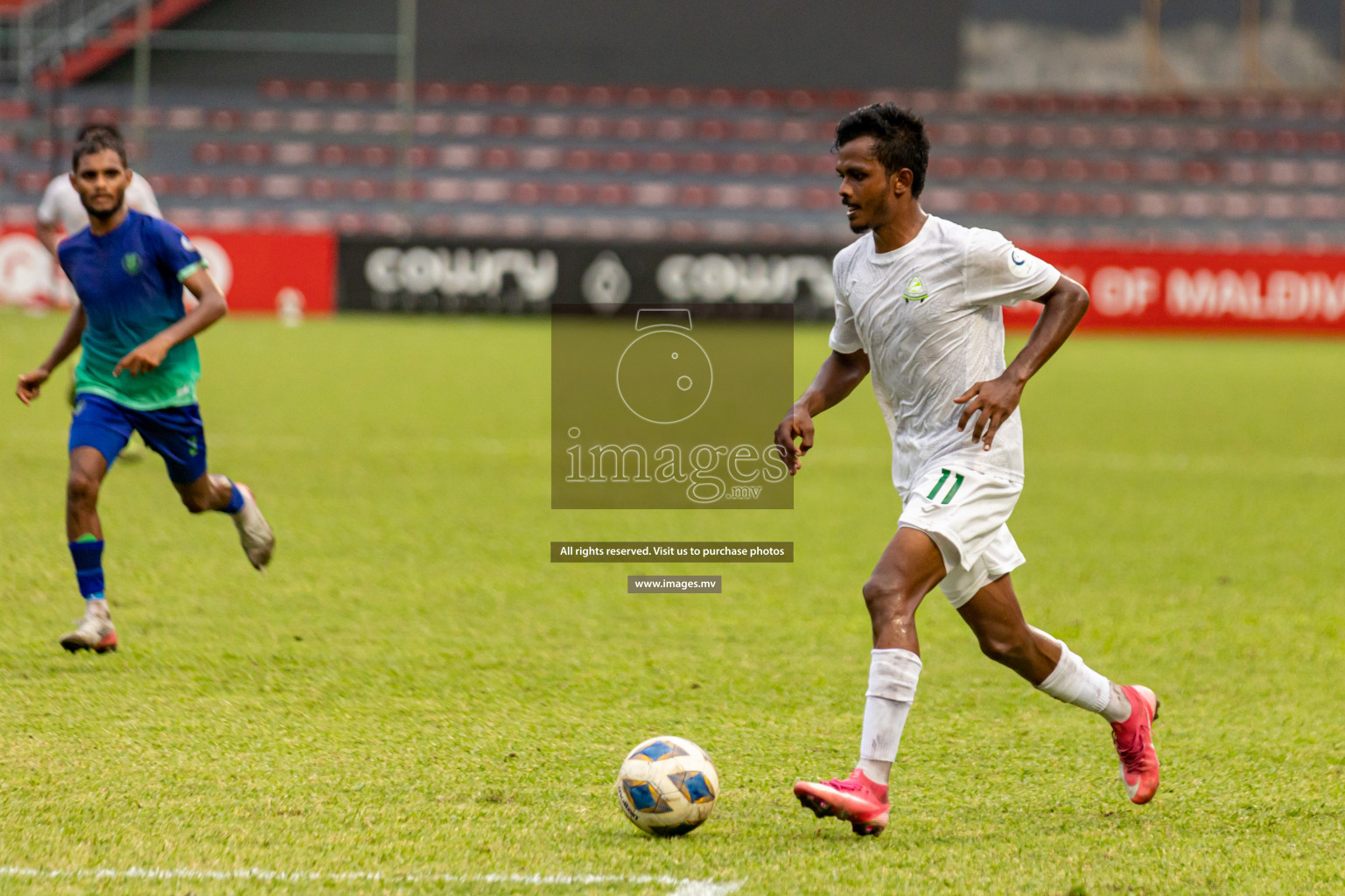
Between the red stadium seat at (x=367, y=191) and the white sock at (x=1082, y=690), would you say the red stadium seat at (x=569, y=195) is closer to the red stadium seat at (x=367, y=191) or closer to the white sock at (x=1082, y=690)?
the red stadium seat at (x=367, y=191)

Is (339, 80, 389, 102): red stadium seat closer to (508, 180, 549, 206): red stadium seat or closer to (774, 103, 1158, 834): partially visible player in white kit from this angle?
(508, 180, 549, 206): red stadium seat

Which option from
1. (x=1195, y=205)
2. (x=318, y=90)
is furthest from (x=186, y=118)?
(x=1195, y=205)

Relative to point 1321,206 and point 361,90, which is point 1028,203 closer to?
point 1321,206

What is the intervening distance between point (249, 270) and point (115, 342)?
19.1 m

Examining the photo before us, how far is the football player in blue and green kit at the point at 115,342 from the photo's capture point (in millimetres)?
5766

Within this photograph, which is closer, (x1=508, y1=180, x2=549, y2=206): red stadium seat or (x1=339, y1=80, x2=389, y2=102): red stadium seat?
(x1=508, y1=180, x2=549, y2=206): red stadium seat

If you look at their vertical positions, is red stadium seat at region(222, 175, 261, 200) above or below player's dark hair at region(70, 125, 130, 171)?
below

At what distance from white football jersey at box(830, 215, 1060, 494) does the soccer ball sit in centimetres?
93

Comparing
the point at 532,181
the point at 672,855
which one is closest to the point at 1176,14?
the point at 532,181

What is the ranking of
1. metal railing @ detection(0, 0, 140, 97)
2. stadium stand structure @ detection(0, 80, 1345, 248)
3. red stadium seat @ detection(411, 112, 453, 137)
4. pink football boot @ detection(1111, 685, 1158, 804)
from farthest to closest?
red stadium seat @ detection(411, 112, 453, 137) → stadium stand structure @ detection(0, 80, 1345, 248) → metal railing @ detection(0, 0, 140, 97) → pink football boot @ detection(1111, 685, 1158, 804)

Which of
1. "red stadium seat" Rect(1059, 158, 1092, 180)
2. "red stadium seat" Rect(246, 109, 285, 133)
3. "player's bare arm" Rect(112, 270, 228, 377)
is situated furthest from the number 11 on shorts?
"red stadium seat" Rect(1059, 158, 1092, 180)

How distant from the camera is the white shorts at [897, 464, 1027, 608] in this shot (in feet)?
13.4

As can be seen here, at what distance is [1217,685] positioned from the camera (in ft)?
18.9

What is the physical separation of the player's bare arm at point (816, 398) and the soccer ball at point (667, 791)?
34.3 inches
